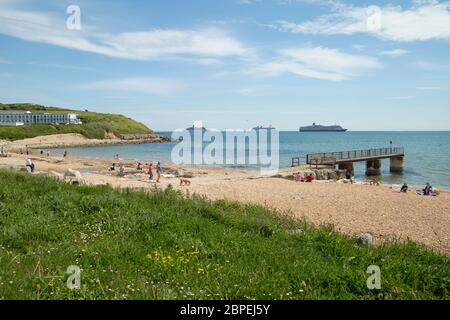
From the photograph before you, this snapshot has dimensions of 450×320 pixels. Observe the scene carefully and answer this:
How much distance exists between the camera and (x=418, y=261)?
7168mm

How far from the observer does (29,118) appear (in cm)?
11644

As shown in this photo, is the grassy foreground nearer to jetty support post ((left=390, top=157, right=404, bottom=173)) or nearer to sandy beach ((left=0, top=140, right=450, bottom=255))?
sandy beach ((left=0, top=140, right=450, bottom=255))

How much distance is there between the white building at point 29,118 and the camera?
372ft

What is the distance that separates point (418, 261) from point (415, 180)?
1418 inches

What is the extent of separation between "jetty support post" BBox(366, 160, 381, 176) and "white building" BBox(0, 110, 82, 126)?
97.1m

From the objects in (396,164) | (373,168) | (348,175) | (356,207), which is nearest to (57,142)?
(373,168)

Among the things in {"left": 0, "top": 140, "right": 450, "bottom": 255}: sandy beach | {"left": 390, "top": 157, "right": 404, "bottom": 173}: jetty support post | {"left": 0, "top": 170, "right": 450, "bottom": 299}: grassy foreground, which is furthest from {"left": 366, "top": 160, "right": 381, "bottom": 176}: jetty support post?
{"left": 0, "top": 170, "right": 450, "bottom": 299}: grassy foreground

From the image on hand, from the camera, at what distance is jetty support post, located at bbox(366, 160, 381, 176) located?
44963 mm

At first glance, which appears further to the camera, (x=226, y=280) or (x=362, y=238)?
(x=362, y=238)

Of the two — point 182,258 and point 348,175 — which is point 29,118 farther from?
point 182,258

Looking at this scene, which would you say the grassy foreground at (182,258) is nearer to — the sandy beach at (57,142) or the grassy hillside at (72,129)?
the sandy beach at (57,142)

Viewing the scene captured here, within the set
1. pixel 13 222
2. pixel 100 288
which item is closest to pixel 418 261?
pixel 100 288

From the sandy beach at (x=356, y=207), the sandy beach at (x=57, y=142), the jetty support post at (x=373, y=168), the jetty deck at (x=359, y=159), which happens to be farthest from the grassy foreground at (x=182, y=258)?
the sandy beach at (x=57, y=142)
